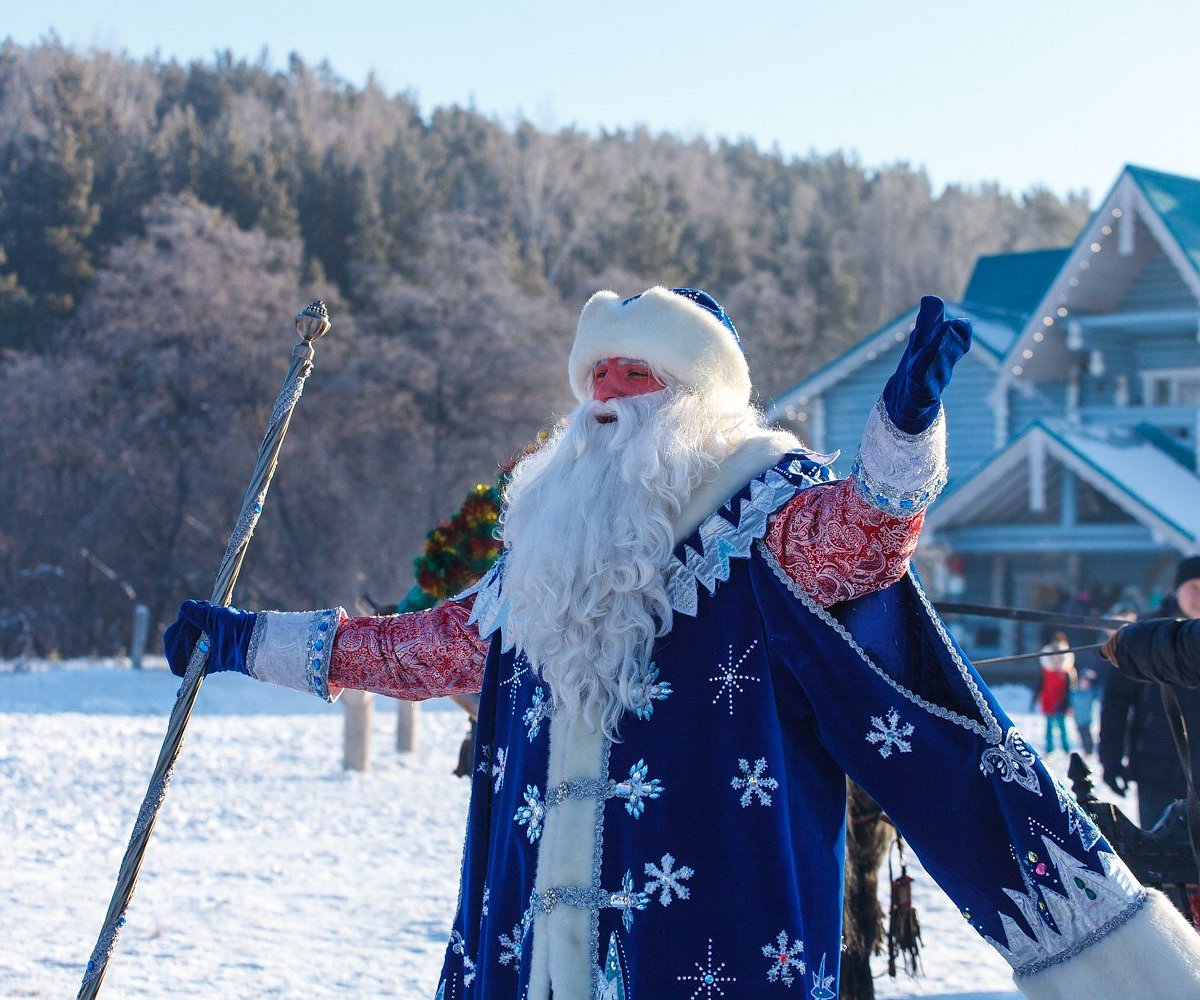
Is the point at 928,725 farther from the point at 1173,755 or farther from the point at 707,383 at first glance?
the point at 1173,755

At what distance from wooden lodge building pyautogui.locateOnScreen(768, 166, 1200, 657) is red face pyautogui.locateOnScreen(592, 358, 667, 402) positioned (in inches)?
740

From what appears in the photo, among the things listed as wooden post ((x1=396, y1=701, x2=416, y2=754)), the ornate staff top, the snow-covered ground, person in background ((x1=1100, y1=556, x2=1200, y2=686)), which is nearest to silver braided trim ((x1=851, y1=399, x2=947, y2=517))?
person in background ((x1=1100, y1=556, x2=1200, y2=686))

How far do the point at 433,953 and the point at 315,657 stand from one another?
3304mm

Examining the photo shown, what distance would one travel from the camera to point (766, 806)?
297cm

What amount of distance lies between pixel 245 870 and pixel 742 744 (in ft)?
19.2

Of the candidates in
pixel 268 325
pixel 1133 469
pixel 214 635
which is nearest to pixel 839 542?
pixel 214 635

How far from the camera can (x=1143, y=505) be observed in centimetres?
2100

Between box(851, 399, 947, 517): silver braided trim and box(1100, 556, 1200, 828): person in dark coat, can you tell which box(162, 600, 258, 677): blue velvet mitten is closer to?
box(851, 399, 947, 517): silver braided trim

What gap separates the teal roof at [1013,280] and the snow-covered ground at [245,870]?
696 inches

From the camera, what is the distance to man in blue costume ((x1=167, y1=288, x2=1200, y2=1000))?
292cm

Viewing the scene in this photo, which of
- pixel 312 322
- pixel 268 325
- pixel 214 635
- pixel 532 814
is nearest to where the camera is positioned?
pixel 532 814

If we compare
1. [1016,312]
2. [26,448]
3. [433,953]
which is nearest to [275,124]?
[26,448]

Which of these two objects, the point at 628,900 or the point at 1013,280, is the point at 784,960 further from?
the point at 1013,280

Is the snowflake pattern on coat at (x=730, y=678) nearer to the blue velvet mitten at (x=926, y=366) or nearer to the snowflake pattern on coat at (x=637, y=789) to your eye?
the snowflake pattern on coat at (x=637, y=789)
